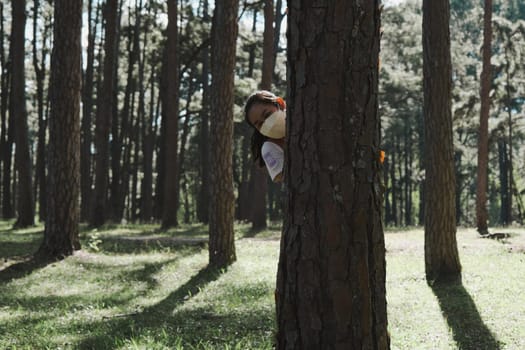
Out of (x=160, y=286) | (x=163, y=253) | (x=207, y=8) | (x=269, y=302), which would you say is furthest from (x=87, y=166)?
(x=269, y=302)

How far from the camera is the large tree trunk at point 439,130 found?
8.27 metres

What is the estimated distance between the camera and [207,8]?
27.6 m

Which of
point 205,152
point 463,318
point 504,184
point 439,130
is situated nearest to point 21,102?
point 205,152

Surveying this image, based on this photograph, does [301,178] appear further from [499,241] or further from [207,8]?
[207,8]

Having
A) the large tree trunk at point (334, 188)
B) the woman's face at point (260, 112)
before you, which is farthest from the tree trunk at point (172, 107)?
the large tree trunk at point (334, 188)

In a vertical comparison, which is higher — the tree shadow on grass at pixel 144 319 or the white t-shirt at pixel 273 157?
the white t-shirt at pixel 273 157

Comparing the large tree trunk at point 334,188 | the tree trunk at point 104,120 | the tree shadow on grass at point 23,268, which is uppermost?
the tree trunk at point 104,120

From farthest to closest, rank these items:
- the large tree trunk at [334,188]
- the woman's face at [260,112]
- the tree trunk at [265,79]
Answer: the tree trunk at [265,79]
the woman's face at [260,112]
the large tree trunk at [334,188]

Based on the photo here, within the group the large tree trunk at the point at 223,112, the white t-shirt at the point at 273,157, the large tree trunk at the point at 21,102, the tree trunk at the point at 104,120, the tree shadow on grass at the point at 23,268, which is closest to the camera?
the white t-shirt at the point at 273,157

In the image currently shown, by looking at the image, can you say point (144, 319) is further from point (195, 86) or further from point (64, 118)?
point (195, 86)

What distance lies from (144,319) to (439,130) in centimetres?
481

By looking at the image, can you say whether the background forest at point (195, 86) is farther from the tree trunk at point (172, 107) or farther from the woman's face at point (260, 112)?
the woman's face at point (260, 112)

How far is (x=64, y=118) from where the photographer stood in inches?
414

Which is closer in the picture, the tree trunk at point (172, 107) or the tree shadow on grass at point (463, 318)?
the tree shadow on grass at point (463, 318)
